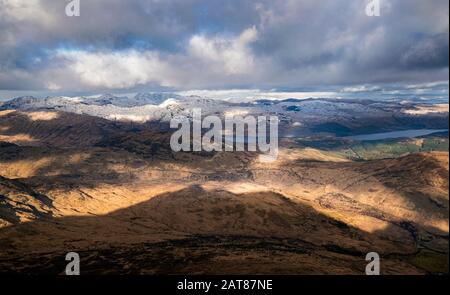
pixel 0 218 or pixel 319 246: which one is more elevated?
pixel 0 218

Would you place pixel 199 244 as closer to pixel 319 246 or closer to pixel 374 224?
pixel 319 246
